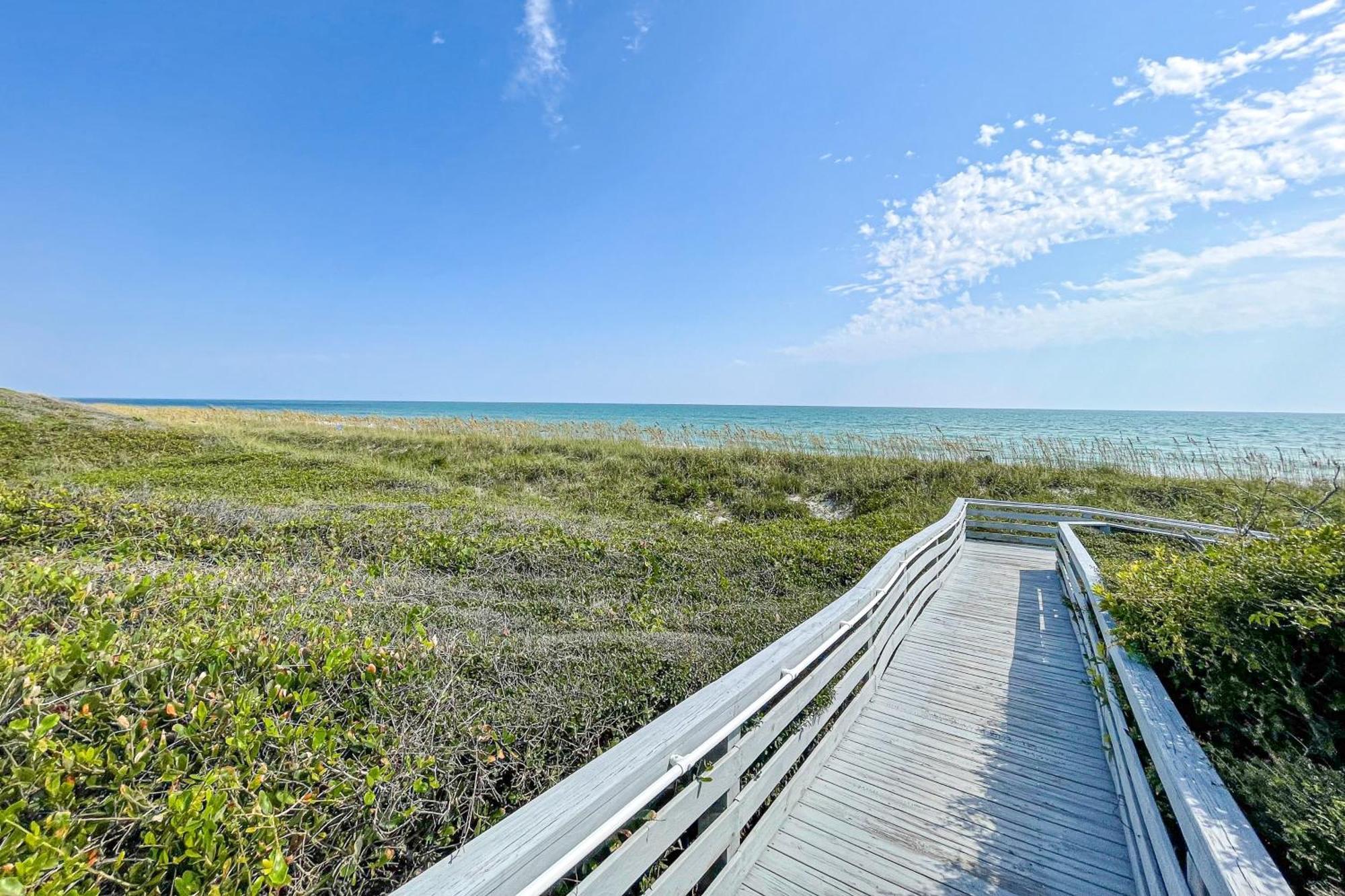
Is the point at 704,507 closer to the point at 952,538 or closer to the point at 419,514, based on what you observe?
the point at 952,538

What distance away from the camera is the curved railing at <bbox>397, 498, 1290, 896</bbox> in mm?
1331

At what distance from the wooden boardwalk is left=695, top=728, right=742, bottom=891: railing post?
27cm

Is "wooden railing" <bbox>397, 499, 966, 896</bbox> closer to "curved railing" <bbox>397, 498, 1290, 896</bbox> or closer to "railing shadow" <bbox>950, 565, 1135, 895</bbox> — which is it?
"curved railing" <bbox>397, 498, 1290, 896</bbox>

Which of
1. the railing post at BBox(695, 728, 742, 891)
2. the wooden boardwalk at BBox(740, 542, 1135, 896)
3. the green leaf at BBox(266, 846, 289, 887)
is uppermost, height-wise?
the green leaf at BBox(266, 846, 289, 887)

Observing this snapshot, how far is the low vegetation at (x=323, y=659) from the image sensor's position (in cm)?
147

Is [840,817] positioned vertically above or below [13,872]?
below

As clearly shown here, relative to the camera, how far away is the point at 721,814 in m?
2.11

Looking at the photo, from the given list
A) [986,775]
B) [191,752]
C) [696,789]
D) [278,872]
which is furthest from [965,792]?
[191,752]

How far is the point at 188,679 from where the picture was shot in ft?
6.38

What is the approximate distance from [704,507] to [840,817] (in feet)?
30.2

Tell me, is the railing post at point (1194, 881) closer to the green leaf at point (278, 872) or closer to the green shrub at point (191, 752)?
the green shrub at point (191, 752)

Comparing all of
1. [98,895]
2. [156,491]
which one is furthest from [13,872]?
[156,491]

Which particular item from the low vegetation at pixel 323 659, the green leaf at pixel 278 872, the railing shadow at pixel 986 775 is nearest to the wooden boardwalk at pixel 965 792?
the railing shadow at pixel 986 775

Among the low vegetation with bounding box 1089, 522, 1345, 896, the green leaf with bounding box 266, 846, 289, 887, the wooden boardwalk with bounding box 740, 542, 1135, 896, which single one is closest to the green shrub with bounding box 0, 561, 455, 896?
the green leaf with bounding box 266, 846, 289, 887
